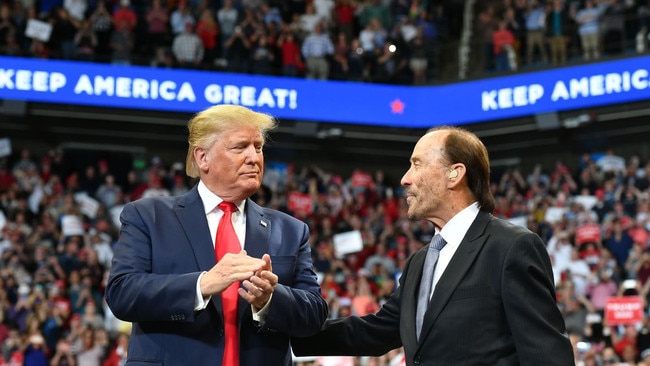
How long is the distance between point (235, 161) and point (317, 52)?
15918 mm

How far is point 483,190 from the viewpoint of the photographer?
354 cm

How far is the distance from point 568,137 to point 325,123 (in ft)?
15.4

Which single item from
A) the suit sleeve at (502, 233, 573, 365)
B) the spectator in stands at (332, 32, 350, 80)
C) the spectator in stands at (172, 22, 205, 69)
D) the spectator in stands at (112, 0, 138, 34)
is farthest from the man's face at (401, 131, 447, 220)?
the spectator in stands at (332, 32, 350, 80)

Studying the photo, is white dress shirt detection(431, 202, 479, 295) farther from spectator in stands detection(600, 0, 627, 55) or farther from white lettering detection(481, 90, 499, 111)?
white lettering detection(481, 90, 499, 111)

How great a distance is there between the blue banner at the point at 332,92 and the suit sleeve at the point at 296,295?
14832mm

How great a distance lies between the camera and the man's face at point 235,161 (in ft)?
11.5

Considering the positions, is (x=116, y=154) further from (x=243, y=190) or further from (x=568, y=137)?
(x=243, y=190)

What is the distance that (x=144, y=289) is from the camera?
3.27 m

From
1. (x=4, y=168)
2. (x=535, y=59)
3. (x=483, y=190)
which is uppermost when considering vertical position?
(x=535, y=59)

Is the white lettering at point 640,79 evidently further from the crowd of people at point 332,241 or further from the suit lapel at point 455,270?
the suit lapel at point 455,270

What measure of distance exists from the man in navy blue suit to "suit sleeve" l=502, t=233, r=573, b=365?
676mm

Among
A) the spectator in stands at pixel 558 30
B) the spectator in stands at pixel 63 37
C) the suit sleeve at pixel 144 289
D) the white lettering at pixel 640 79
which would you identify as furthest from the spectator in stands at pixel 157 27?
the suit sleeve at pixel 144 289

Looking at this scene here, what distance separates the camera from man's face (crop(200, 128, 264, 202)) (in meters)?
3.49

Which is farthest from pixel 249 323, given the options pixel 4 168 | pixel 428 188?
pixel 4 168
